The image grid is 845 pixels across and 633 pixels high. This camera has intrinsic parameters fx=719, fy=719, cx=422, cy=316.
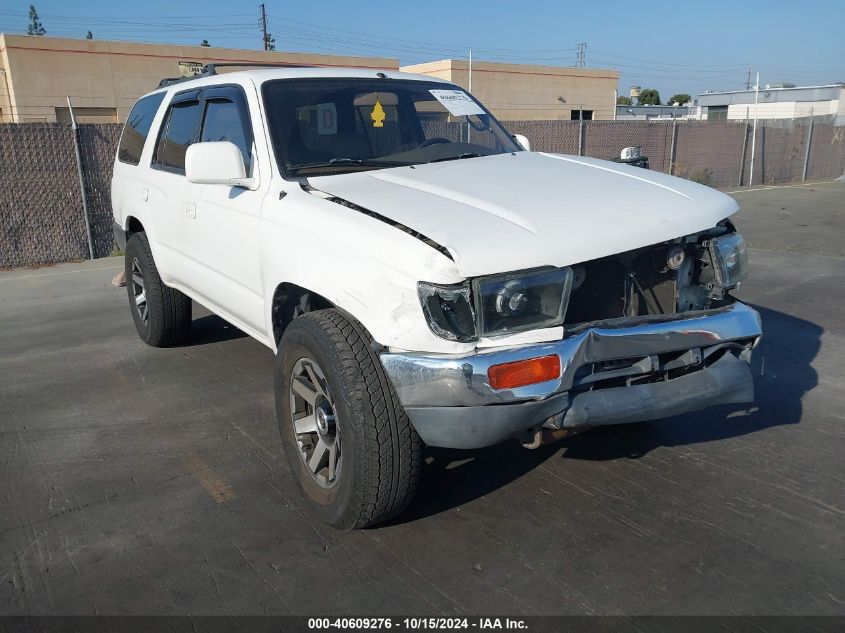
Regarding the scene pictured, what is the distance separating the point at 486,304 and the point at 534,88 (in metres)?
39.8

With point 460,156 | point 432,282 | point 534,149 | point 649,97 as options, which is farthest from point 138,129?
point 649,97

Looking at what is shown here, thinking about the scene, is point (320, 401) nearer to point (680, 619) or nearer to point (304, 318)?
point (304, 318)

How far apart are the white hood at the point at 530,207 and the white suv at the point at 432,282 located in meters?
0.01

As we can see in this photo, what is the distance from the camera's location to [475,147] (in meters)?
4.28

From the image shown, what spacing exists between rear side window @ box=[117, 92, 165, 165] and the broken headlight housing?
148 inches

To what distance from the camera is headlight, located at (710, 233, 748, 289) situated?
3213 millimetres

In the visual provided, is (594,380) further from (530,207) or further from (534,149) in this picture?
(534,149)

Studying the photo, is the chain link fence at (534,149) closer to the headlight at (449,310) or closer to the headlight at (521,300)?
the headlight at (449,310)

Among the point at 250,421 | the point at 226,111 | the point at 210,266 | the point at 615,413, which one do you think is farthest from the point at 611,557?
the point at 226,111

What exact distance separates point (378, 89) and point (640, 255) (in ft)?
6.54

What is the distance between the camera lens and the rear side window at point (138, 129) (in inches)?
216

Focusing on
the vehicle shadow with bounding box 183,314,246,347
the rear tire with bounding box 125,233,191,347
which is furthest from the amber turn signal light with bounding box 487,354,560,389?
the vehicle shadow with bounding box 183,314,246,347

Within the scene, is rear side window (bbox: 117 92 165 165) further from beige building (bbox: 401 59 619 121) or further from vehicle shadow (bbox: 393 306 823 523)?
beige building (bbox: 401 59 619 121)

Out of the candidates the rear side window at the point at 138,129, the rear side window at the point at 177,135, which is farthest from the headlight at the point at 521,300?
the rear side window at the point at 138,129
